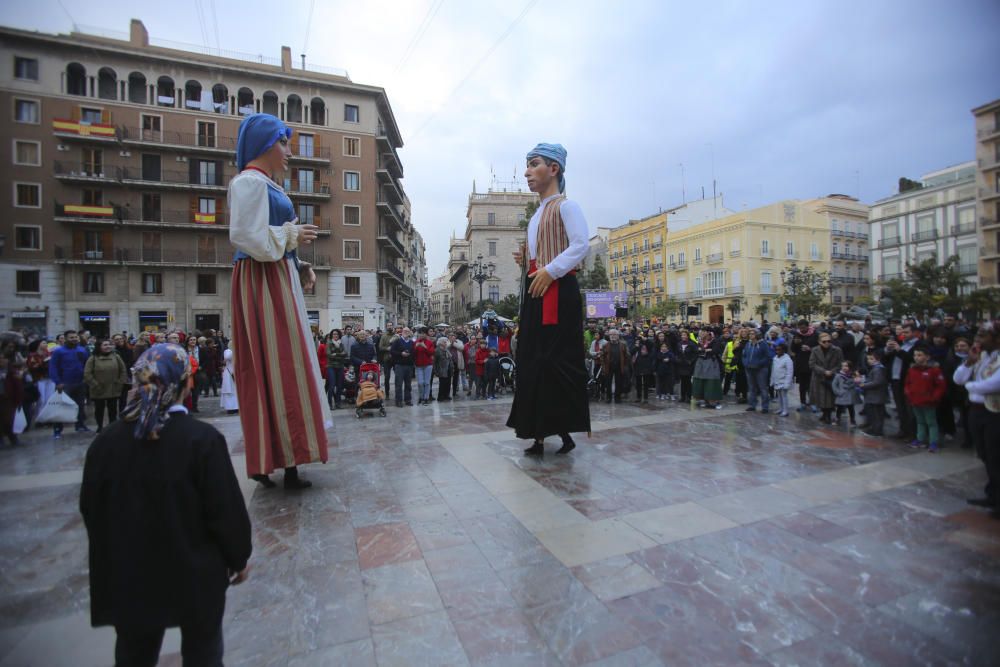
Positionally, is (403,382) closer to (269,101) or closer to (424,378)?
(424,378)

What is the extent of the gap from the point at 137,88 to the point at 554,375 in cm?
3549

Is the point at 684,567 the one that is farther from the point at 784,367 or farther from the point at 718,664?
the point at 784,367

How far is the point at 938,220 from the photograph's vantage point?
4.82 m

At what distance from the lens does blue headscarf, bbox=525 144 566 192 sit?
14.8 ft

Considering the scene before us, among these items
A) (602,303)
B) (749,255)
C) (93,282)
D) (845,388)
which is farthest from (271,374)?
(749,255)

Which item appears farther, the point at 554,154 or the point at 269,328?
the point at 554,154

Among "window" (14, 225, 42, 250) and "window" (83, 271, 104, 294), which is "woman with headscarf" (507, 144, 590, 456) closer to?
"window" (14, 225, 42, 250)

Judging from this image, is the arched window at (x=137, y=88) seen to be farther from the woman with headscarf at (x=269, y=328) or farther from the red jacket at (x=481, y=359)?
the woman with headscarf at (x=269, y=328)

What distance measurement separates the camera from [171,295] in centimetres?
2934

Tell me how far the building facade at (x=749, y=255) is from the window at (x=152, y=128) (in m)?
42.8

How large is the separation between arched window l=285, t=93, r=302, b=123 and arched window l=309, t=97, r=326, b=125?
2.22 feet

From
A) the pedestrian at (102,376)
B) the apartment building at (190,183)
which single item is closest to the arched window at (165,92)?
the apartment building at (190,183)

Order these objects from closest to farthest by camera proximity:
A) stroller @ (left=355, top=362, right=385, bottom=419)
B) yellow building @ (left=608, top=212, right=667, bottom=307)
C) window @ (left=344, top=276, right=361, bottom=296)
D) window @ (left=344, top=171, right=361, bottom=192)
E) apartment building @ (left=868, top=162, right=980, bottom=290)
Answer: apartment building @ (left=868, top=162, right=980, bottom=290) → stroller @ (left=355, top=362, right=385, bottom=419) → window @ (left=344, top=276, right=361, bottom=296) → window @ (left=344, top=171, right=361, bottom=192) → yellow building @ (left=608, top=212, right=667, bottom=307)

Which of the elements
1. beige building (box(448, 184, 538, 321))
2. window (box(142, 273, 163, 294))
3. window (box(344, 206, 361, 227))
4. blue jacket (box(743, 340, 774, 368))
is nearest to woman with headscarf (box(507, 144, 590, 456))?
blue jacket (box(743, 340, 774, 368))
